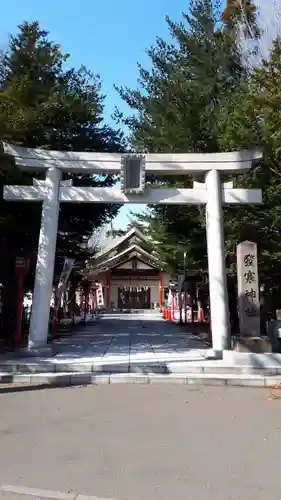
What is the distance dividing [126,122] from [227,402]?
14.1m

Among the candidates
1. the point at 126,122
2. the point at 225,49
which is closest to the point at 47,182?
the point at 126,122

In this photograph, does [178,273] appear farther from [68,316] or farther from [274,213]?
[68,316]

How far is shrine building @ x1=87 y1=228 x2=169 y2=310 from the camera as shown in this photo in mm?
41406

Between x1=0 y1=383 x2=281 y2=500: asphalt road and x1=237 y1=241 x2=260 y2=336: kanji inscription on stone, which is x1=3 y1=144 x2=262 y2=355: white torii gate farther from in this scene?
x1=0 y1=383 x2=281 y2=500: asphalt road

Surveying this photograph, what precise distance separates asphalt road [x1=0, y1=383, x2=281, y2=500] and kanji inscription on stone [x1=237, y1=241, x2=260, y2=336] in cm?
288

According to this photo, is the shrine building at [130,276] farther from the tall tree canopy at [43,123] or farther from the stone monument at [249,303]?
the stone monument at [249,303]

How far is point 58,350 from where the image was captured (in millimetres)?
12633

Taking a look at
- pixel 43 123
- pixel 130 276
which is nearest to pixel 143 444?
pixel 43 123

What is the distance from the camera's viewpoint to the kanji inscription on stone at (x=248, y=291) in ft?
35.5

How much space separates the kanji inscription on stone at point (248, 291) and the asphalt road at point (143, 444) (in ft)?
9.45

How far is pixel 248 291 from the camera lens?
11.1m

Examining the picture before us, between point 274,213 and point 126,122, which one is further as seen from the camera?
point 126,122

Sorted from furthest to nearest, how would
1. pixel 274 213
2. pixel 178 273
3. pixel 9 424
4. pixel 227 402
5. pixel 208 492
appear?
pixel 178 273 < pixel 274 213 < pixel 227 402 < pixel 9 424 < pixel 208 492

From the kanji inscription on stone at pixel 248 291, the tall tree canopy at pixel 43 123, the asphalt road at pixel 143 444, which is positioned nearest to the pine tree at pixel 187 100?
the tall tree canopy at pixel 43 123
